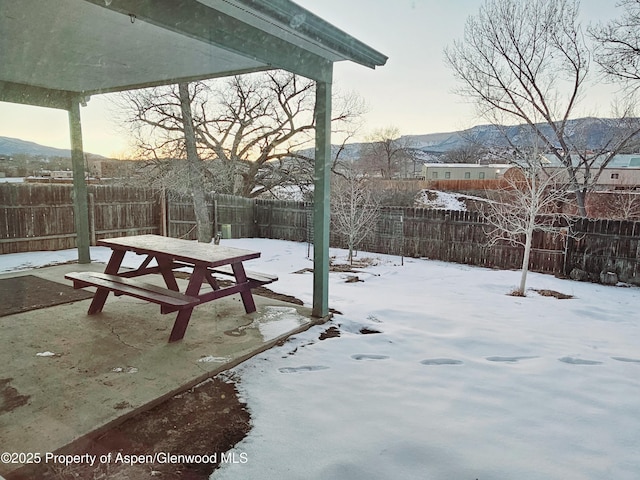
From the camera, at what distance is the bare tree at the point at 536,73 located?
1117 centimetres

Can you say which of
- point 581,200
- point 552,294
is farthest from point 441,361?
point 581,200

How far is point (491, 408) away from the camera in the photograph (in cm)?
238

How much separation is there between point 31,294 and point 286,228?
7.91 m

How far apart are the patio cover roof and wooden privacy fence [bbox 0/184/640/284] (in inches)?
126

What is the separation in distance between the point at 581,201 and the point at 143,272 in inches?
501

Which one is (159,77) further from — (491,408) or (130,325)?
(491,408)

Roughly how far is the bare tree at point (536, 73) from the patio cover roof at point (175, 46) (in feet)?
32.1

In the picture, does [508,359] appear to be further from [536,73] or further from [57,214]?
[536,73]

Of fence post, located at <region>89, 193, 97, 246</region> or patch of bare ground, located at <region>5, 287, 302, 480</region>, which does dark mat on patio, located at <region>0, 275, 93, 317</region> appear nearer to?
patch of bare ground, located at <region>5, 287, 302, 480</region>

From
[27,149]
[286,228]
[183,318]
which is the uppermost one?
[27,149]

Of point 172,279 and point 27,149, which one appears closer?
point 172,279

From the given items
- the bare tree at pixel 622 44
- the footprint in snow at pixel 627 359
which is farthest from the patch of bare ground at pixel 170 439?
the bare tree at pixel 622 44

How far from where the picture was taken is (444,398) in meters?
2.49

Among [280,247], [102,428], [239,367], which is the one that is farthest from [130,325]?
[280,247]
